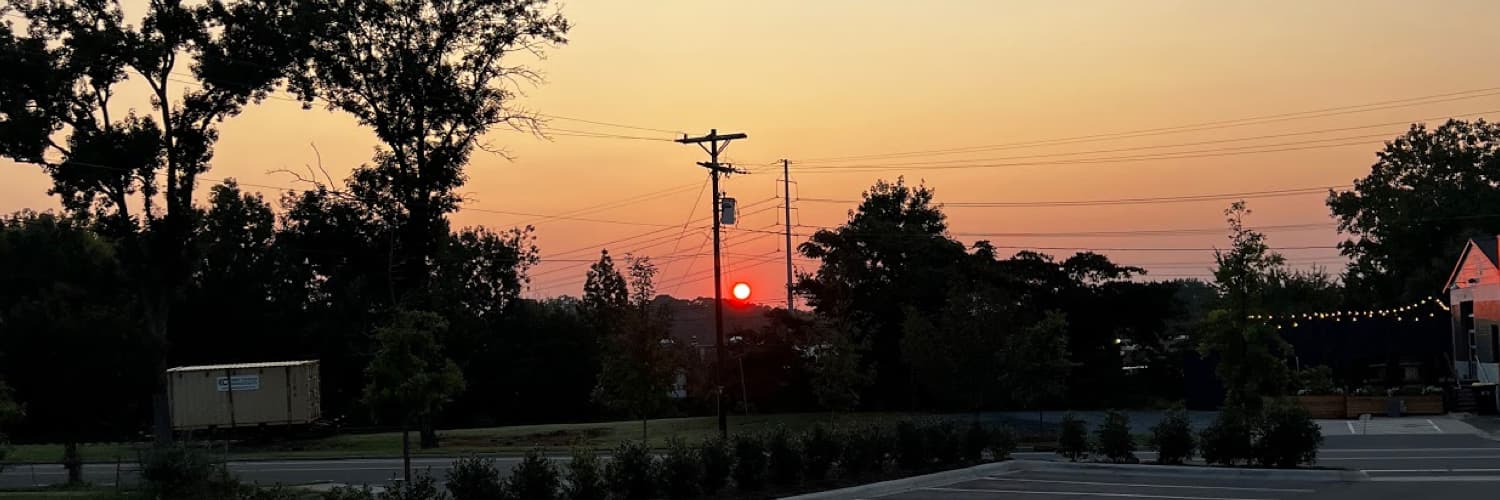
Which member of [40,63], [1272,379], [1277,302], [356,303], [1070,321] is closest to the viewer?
[1272,379]

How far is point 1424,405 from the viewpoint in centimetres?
4131

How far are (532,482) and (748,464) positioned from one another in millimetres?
4389

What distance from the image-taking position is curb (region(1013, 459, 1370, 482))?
22.8 metres

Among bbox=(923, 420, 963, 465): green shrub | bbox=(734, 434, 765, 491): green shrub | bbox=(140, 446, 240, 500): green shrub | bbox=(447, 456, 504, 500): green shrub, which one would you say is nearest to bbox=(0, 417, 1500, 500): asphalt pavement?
bbox=(923, 420, 963, 465): green shrub

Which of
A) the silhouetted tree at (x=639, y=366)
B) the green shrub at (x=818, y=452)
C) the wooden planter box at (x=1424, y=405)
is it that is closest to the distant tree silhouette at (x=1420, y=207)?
the wooden planter box at (x=1424, y=405)

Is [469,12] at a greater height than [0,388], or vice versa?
[469,12]

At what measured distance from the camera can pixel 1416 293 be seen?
63000 millimetres

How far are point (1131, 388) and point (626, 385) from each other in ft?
98.2

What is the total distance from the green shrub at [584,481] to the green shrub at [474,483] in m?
1.16

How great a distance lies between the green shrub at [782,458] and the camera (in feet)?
68.6

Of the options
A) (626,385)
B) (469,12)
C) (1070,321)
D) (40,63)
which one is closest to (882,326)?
(1070,321)

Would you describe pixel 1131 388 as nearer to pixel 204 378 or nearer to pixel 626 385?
pixel 626 385

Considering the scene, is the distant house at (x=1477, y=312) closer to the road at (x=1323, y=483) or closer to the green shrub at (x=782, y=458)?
the road at (x=1323, y=483)

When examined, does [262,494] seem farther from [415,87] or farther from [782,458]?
[415,87]
